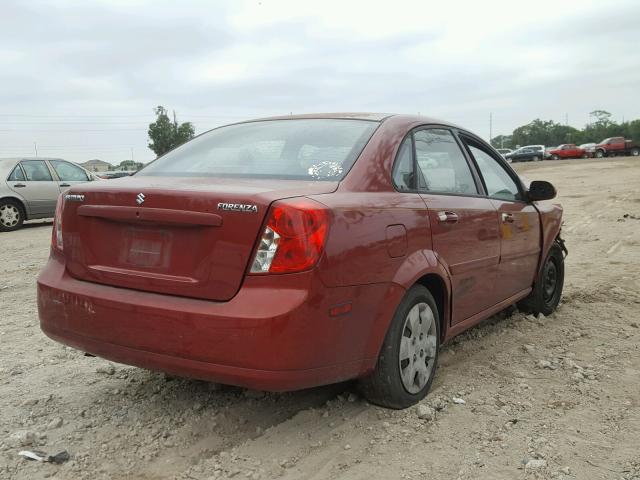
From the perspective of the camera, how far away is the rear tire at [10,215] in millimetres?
12547

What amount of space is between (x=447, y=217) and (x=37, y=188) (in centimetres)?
1153

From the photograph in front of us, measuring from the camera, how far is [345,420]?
318 cm

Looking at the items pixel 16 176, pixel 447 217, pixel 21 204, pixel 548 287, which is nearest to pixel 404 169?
pixel 447 217

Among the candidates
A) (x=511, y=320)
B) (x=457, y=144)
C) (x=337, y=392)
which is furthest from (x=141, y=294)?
(x=511, y=320)

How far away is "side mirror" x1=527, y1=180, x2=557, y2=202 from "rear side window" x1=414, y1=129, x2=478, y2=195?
905 millimetres

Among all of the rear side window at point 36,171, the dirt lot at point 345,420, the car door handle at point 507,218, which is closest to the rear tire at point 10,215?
the rear side window at point 36,171

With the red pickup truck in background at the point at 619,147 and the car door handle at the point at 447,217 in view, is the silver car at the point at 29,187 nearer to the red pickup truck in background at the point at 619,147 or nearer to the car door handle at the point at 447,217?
the car door handle at the point at 447,217

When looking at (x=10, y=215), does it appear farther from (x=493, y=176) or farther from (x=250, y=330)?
(x=250, y=330)

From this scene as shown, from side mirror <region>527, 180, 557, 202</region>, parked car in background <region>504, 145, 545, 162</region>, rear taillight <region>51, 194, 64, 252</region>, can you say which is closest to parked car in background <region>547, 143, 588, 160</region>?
parked car in background <region>504, 145, 545, 162</region>

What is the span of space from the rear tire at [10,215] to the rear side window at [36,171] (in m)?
0.62

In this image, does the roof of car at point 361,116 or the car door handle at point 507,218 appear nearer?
the roof of car at point 361,116

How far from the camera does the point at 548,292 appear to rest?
5305mm

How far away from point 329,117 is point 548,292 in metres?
2.68

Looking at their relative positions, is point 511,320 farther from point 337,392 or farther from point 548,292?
point 337,392
